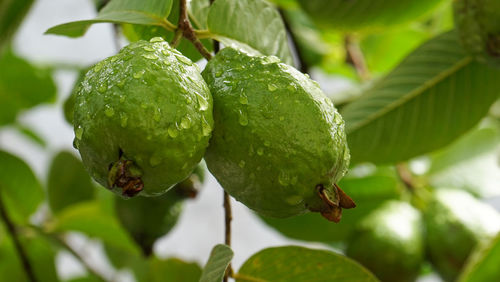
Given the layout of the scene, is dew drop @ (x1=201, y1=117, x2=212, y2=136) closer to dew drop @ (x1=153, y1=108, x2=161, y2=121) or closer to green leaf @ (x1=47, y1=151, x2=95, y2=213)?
dew drop @ (x1=153, y1=108, x2=161, y2=121)

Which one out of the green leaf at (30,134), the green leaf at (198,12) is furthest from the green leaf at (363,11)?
the green leaf at (30,134)

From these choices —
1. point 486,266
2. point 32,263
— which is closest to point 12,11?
A: point 32,263

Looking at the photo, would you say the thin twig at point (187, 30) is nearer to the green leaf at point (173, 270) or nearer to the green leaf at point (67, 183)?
the green leaf at point (173, 270)

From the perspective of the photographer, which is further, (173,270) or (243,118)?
(173,270)

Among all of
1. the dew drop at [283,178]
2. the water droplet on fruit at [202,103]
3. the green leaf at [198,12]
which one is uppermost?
the water droplet on fruit at [202,103]

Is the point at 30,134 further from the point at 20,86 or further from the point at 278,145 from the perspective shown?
the point at 278,145
